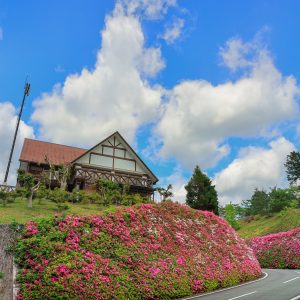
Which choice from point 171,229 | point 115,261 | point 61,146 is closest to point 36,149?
point 61,146

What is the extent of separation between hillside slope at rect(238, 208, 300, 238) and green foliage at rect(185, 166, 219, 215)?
11.4 m

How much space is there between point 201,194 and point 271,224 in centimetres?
1902

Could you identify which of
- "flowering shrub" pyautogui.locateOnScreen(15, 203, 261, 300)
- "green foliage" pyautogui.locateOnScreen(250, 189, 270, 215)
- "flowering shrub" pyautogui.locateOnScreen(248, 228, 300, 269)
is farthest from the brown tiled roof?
"green foliage" pyautogui.locateOnScreen(250, 189, 270, 215)

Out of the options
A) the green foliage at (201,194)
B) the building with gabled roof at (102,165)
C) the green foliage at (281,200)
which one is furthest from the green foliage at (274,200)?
the building with gabled roof at (102,165)

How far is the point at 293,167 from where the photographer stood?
2726 inches

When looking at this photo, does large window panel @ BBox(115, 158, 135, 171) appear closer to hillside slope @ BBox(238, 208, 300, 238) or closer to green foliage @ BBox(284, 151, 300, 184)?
hillside slope @ BBox(238, 208, 300, 238)

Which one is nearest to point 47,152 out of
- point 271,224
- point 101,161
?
point 101,161

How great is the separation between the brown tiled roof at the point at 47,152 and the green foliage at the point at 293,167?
43480 mm

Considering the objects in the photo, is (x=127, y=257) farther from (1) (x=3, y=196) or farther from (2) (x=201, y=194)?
(2) (x=201, y=194)

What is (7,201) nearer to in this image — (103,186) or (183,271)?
(103,186)

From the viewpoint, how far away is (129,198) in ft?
106

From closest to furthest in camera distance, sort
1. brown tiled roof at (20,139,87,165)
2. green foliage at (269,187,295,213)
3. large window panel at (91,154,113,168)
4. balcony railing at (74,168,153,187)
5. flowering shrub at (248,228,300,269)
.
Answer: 1. flowering shrub at (248,228,300,269)
2. balcony railing at (74,168,153,187)
3. large window panel at (91,154,113,168)
4. brown tiled roof at (20,139,87,165)
5. green foliage at (269,187,295,213)

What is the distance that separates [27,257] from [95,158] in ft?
95.1

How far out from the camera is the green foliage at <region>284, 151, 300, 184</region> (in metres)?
68.5
